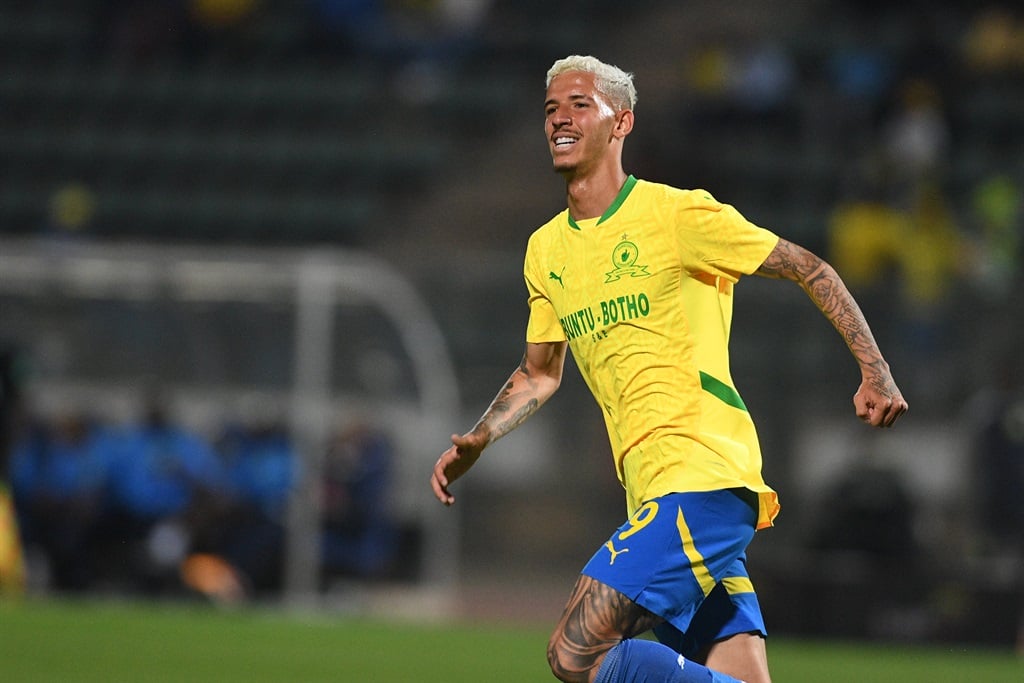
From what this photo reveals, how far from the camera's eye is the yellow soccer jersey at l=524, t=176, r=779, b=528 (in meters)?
4.75

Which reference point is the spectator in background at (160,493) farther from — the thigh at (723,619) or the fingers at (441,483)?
the thigh at (723,619)

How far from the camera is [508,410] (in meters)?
5.21

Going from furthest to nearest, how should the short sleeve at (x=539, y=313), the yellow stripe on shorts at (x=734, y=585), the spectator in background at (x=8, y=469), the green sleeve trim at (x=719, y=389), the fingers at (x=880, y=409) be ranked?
the spectator in background at (x=8, y=469)
the short sleeve at (x=539, y=313)
the yellow stripe on shorts at (x=734, y=585)
the green sleeve trim at (x=719, y=389)
the fingers at (x=880, y=409)

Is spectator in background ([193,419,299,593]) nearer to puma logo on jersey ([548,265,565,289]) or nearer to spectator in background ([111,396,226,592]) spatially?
spectator in background ([111,396,226,592])

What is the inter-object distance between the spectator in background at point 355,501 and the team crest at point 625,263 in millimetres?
8742

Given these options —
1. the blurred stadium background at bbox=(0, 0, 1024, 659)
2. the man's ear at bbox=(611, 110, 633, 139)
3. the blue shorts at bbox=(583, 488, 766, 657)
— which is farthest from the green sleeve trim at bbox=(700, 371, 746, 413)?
the blurred stadium background at bbox=(0, 0, 1024, 659)

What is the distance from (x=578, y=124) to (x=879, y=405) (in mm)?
1256

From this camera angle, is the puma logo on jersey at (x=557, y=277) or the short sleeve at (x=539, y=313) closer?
the puma logo on jersey at (x=557, y=277)

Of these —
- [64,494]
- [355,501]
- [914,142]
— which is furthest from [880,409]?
[914,142]

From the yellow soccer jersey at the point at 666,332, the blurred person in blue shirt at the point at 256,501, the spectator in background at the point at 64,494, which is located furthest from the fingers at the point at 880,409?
the spectator in background at the point at 64,494

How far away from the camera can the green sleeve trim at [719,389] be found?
4844 mm

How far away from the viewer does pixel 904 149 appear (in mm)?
16312

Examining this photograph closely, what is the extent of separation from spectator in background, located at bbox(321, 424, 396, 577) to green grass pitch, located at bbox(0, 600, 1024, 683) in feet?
2.74

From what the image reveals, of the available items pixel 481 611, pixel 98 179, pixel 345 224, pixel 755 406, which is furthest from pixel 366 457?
pixel 98 179
